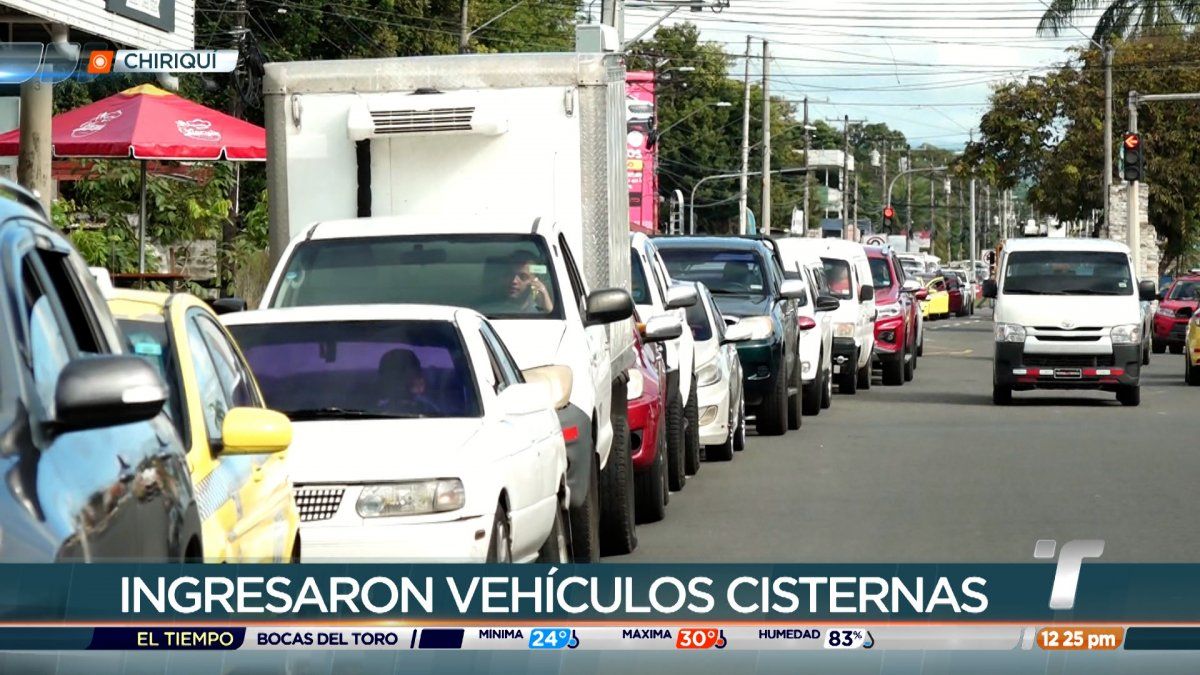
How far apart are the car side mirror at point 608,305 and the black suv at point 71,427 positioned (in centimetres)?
660

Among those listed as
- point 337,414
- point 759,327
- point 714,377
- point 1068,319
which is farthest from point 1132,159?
point 337,414

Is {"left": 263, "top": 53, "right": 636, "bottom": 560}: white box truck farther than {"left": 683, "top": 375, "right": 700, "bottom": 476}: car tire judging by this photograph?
No

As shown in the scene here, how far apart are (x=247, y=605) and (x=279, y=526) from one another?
3.07 m

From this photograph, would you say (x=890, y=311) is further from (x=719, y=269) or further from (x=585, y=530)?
(x=585, y=530)

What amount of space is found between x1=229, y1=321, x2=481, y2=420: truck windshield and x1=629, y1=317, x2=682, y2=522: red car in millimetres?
4221

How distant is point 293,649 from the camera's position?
4.06 meters

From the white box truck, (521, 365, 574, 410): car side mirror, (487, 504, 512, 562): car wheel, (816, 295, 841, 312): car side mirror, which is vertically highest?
the white box truck

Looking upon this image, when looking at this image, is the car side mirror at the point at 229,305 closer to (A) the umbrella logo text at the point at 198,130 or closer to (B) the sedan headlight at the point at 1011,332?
(A) the umbrella logo text at the point at 198,130

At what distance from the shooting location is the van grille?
571 inches

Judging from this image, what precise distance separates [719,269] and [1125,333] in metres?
6.17

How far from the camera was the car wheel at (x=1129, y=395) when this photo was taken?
1082 inches

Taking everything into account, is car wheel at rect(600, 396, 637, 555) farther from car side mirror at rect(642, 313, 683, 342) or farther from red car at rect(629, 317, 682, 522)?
car side mirror at rect(642, 313, 683, 342)

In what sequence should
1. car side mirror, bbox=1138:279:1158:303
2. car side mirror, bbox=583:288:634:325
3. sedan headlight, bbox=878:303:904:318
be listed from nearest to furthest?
car side mirror, bbox=583:288:634:325, car side mirror, bbox=1138:279:1158:303, sedan headlight, bbox=878:303:904:318

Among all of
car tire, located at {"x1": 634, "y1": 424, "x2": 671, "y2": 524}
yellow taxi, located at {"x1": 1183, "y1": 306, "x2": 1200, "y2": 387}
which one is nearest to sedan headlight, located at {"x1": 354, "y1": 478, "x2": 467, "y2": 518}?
car tire, located at {"x1": 634, "y1": 424, "x2": 671, "y2": 524}
